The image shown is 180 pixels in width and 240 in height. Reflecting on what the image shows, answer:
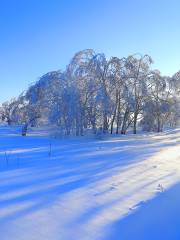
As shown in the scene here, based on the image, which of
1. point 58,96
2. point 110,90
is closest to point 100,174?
point 58,96

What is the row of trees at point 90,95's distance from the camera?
3394 centimetres

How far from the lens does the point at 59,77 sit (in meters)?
35.0

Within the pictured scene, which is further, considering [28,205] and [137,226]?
[28,205]

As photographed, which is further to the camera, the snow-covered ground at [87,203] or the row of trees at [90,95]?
the row of trees at [90,95]

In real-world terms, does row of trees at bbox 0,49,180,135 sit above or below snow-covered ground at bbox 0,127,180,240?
above

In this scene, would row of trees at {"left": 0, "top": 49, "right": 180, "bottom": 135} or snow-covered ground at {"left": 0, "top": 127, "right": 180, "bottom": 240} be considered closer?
snow-covered ground at {"left": 0, "top": 127, "right": 180, "bottom": 240}

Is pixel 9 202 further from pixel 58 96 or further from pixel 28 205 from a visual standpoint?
pixel 58 96

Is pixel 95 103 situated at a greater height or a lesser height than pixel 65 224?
greater

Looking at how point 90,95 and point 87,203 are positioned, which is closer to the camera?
point 87,203

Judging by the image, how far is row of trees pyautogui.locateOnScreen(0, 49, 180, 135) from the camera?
3394cm

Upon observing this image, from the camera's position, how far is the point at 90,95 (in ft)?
116

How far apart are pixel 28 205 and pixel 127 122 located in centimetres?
3714

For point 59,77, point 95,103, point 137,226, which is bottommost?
point 137,226

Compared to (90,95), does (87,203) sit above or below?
below
